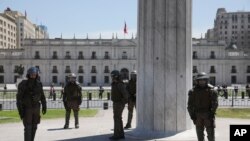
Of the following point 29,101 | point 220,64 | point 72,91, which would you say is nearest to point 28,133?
point 29,101

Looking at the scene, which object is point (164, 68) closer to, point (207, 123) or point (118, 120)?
point (118, 120)

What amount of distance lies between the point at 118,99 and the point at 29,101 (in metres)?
2.80

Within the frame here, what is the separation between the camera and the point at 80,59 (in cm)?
9638

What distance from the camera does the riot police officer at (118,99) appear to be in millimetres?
11305

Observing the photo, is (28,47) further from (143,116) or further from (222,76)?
(143,116)

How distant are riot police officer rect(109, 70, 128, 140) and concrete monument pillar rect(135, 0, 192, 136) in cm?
75

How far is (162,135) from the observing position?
1154 centimetres

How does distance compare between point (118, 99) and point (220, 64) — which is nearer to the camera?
point (118, 99)

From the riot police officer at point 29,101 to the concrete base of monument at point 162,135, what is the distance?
317cm

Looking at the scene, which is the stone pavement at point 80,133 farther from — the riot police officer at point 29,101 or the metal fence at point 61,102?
the metal fence at point 61,102

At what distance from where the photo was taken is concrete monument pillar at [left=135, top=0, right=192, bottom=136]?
11.7 metres

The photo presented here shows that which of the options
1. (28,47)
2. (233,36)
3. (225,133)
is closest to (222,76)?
(28,47)

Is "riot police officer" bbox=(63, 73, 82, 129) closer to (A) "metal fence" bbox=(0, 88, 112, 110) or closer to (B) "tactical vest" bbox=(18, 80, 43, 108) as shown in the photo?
(B) "tactical vest" bbox=(18, 80, 43, 108)

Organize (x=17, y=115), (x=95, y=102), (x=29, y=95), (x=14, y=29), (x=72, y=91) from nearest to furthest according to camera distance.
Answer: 1. (x=29, y=95)
2. (x=72, y=91)
3. (x=17, y=115)
4. (x=95, y=102)
5. (x=14, y=29)
